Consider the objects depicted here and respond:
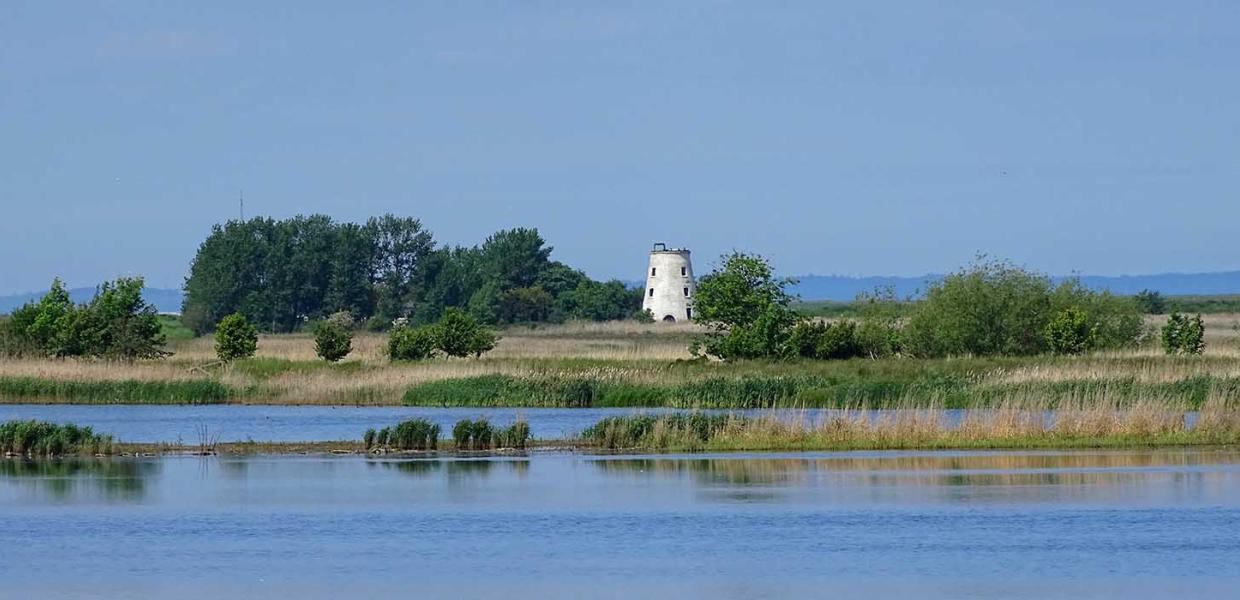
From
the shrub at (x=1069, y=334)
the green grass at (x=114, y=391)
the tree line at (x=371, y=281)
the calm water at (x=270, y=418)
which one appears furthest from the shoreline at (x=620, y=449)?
the tree line at (x=371, y=281)

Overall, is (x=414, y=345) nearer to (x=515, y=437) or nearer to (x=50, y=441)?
(x=515, y=437)

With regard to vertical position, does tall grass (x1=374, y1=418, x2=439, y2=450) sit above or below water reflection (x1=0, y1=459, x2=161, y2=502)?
above

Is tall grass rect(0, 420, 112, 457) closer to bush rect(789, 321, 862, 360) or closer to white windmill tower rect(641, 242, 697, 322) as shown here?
bush rect(789, 321, 862, 360)

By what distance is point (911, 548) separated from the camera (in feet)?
71.7

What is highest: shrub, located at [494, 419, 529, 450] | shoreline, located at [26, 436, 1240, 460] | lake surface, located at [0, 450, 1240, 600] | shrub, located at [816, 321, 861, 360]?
shrub, located at [816, 321, 861, 360]

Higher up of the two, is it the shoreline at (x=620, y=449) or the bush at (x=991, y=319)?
the bush at (x=991, y=319)

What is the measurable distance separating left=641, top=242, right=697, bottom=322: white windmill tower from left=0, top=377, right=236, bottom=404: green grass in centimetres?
6584

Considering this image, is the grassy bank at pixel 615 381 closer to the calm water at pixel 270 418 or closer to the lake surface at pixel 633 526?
the calm water at pixel 270 418

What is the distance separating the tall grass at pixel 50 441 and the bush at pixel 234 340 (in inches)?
1089

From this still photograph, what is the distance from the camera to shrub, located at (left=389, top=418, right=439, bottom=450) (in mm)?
35719

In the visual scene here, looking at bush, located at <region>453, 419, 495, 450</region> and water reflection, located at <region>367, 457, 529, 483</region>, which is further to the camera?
bush, located at <region>453, 419, 495, 450</region>

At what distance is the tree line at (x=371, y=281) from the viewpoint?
399 feet

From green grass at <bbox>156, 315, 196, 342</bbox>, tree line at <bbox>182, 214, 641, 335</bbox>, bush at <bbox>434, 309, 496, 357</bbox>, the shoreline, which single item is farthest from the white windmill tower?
the shoreline

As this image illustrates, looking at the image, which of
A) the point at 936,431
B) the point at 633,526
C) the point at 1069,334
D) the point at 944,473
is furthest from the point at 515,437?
the point at 1069,334
